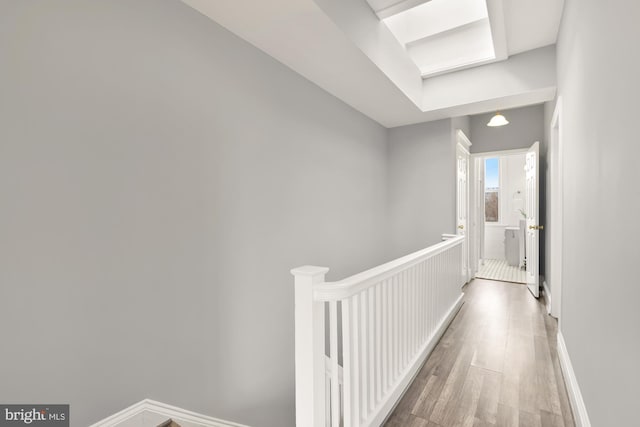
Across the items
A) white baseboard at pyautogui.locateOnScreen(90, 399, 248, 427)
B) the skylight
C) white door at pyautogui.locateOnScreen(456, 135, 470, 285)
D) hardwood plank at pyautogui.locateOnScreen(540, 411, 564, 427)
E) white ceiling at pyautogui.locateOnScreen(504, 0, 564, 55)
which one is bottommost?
hardwood plank at pyautogui.locateOnScreen(540, 411, 564, 427)

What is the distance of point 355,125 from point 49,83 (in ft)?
9.67

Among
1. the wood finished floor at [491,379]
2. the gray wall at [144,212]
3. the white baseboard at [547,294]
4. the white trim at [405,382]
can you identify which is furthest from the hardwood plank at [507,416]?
the white baseboard at [547,294]

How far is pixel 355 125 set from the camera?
3.64m

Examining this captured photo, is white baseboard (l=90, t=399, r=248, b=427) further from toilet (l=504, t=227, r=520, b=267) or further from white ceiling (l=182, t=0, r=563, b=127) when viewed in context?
toilet (l=504, t=227, r=520, b=267)

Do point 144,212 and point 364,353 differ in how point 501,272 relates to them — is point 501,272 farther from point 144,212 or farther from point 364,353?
point 144,212

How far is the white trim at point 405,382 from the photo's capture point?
1.75 meters

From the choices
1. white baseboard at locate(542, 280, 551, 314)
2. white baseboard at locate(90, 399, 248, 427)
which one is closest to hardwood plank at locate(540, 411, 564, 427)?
white baseboard at locate(90, 399, 248, 427)

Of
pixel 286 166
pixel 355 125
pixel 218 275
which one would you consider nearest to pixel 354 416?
pixel 218 275

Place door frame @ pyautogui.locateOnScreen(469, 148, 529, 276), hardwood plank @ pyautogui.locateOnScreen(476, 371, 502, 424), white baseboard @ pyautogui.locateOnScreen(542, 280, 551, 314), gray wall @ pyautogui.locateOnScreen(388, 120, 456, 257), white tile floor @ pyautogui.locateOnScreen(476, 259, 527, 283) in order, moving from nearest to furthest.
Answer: hardwood plank @ pyautogui.locateOnScreen(476, 371, 502, 424) → white baseboard @ pyautogui.locateOnScreen(542, 280, 551, 314) → gray wall @ pyautogui.locateOnScreen(388, 120, 456, 257) → door frame @ pyautogui.locateOnScreen(469, 148, 529, 276) → white tile floor @ pyautogui.locateOnScreen(476, 259, 527, 283)

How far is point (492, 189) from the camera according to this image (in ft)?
24.5

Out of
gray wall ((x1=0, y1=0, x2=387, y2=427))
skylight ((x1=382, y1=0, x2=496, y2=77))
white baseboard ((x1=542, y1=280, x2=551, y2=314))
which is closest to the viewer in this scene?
gray wall ((x1=0, y1=0, x2=387, y2=427))

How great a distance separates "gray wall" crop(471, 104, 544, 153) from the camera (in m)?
4.77

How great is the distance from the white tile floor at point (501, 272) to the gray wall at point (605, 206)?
371cm

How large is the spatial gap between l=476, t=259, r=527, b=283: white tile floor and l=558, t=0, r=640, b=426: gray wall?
3707 millimetres
